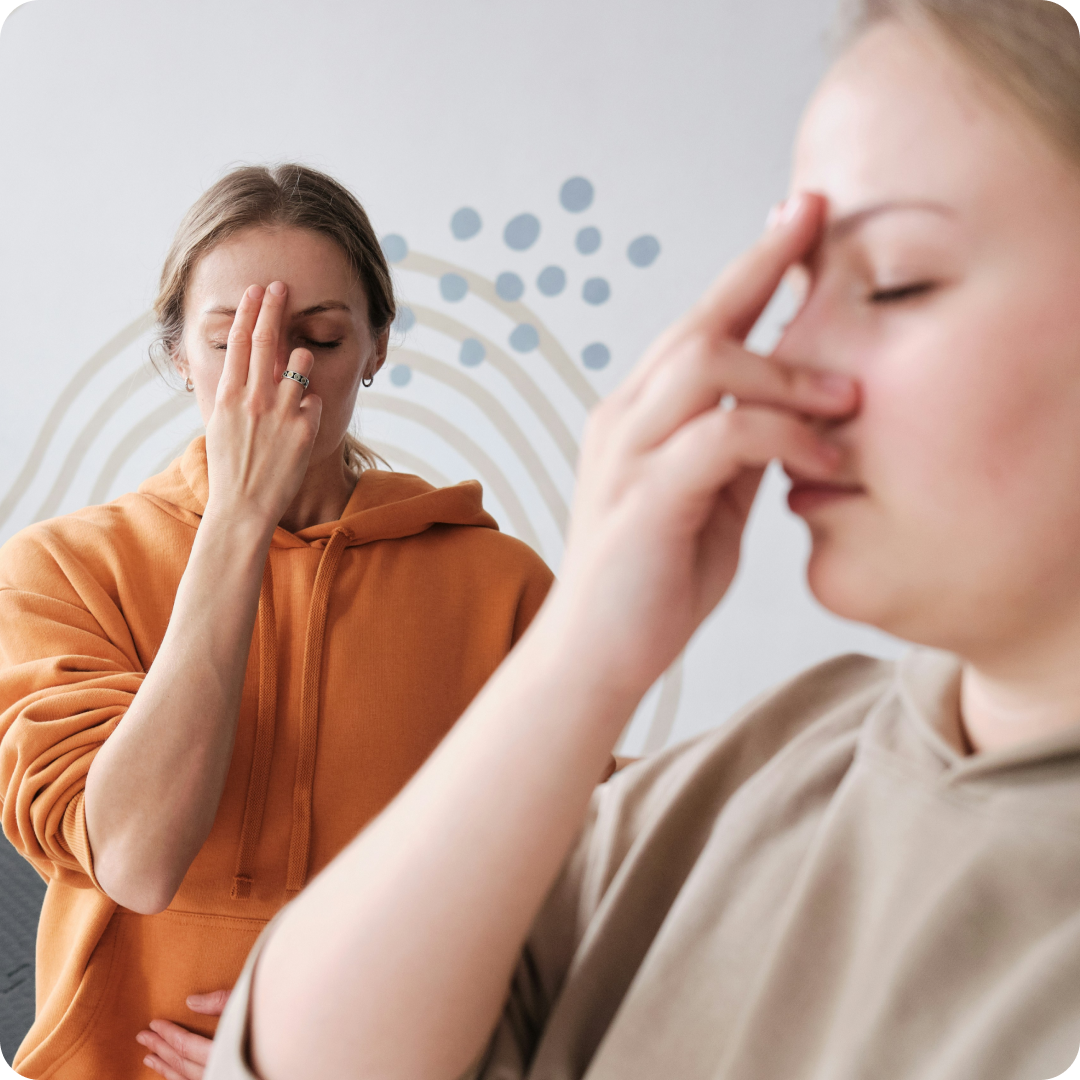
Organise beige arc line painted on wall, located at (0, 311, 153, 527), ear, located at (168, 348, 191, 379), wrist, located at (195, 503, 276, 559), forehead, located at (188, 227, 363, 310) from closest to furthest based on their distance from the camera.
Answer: wrist, located at (195, 503, 276, 559) → forehead, located at (188, 227, 363, 310) → ear, located at (168, 348, 191, 379) → beige arc line painted on wall, located at (0, 311, 153, 527)

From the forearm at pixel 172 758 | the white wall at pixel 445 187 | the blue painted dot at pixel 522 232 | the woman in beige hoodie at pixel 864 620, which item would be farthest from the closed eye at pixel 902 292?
the blue painted dot at pixel 522 232

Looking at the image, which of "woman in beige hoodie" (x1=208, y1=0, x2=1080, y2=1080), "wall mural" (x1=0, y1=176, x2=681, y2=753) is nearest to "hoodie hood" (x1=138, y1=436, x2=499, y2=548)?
"woman in beige hoodie" (x1=208, y1=0, x2=1080, y2=1080)

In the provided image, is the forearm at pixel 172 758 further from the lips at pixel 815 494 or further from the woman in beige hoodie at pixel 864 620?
the lips at pixel 815 494

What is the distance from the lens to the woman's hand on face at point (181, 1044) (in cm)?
90

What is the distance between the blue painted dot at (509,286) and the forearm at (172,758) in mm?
1514

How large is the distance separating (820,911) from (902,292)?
0.28 m

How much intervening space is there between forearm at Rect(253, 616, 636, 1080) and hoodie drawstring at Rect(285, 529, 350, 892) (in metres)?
0.62

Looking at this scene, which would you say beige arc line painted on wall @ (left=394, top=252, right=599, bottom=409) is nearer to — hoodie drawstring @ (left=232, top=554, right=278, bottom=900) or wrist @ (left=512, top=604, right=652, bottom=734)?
hoodie drawstring @ (left=232, top=554, right=278, bottom=900)

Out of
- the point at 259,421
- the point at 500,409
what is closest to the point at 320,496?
the point at 259,421

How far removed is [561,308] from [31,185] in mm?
1666

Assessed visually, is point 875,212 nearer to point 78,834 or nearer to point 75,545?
point 78,834

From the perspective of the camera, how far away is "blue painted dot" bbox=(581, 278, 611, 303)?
2.18 metres

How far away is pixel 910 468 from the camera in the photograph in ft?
1.16

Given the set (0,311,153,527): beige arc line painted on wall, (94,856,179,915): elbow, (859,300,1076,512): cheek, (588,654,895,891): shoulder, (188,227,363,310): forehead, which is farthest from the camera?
(0,311,153,527): beige arc line painted on wall
